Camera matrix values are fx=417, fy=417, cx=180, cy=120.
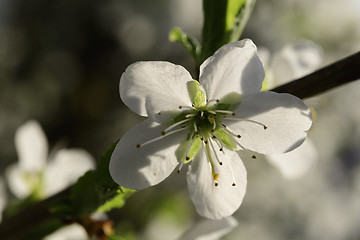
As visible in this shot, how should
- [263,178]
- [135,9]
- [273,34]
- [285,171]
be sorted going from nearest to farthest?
[285,171], [273,34], [263,178], [135,9]

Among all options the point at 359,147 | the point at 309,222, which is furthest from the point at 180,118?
the point at 359,147

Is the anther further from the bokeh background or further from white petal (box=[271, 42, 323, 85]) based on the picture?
the bokeh background

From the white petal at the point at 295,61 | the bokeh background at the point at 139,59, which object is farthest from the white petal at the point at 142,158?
the bokeh background at the point at 139,59

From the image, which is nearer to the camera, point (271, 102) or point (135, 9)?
point (271, 102)

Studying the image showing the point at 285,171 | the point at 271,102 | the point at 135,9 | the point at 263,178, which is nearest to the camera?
the point at 271,102

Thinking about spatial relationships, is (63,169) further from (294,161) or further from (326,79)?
(326,79)

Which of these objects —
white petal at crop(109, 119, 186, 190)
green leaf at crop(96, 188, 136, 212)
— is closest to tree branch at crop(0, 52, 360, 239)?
white petal at crop(109, 119, 186, 190)

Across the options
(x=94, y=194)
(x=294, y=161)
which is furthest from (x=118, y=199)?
(x=294, y=161)

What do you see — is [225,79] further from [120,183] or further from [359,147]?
[359,147]
